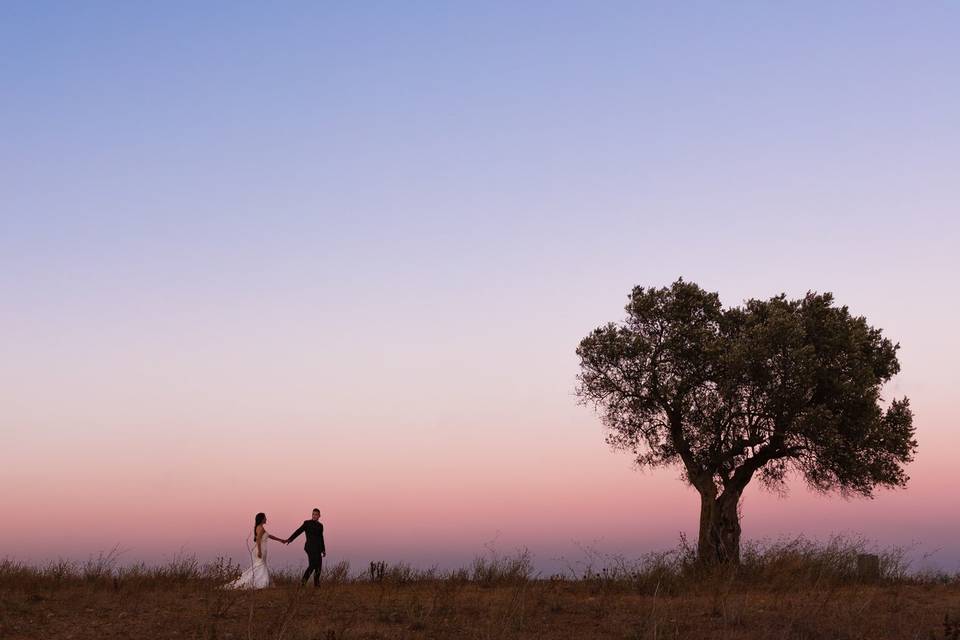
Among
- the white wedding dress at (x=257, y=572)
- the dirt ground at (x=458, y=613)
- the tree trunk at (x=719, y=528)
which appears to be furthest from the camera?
the tree trunk at (x=719, y=528)

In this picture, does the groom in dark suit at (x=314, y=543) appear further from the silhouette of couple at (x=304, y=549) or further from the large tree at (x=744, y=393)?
the large tree at (x=744, y=393)

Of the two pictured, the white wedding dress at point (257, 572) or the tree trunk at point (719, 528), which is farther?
the tree trunk at point (719, 528)

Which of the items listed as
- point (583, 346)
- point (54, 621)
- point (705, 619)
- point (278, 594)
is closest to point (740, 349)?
point (583, 346)

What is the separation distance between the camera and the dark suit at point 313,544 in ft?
90.7

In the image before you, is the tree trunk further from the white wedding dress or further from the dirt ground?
the white wedding dress

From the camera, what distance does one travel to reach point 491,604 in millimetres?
23406

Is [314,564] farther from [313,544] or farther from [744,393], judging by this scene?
[744,393]

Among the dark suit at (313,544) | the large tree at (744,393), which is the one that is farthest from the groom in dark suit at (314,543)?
the large tree at (744,393)

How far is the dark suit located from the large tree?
13126 millimetres

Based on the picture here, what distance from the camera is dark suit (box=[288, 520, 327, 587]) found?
90.7 feet

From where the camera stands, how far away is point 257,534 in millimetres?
Answer: 27797

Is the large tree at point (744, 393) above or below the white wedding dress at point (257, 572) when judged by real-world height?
above

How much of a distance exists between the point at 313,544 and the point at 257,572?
1802mm

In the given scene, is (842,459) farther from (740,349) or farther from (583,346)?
(583,346)
